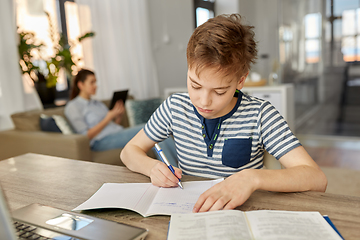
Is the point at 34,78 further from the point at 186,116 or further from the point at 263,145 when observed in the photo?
the point at 263,145

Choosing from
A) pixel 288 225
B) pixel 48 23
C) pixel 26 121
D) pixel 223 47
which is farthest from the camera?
pixel 48 23

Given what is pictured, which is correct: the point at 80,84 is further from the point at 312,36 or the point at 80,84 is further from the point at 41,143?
the point at 312,36

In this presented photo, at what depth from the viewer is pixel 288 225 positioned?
0.59 metres

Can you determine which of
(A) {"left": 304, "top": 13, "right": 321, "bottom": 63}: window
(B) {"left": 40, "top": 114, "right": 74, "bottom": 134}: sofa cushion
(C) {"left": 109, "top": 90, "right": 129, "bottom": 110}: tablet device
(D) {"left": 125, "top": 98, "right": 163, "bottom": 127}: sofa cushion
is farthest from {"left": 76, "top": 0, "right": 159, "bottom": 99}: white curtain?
(A) {"left": 304, "top": 13, "right": 321, "bottom": 63}: window

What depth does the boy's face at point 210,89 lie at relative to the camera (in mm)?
841

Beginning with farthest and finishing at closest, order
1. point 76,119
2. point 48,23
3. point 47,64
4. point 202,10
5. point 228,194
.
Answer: point 202,10 → point 48,23 → point 47,64 → point 76,119 → point 228,194

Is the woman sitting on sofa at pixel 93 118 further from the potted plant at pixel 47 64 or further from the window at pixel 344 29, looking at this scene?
the window at pixel 344 29

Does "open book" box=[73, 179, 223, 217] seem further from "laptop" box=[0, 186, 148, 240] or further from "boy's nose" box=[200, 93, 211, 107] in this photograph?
"boy's nose" box=[200, 93, 211, 107]

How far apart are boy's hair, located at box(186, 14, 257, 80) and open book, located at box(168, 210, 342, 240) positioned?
0.38 meters

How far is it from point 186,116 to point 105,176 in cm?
34

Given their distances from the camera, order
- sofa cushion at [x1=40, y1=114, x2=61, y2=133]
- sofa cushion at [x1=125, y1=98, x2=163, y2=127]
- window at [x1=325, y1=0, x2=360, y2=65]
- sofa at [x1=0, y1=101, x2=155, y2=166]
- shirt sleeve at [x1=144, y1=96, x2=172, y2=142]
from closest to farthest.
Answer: shirt sleeve at [x1=144, y1=96, x2=172, y2=142] < sofa at [x1=0, y1=101, x2=155, y2=166] < sofa cushion at [x1=40, y1=114, x2=61, y2=133] < sofa cushion at [x1=125, y1=98, x2=163, y2=127] < window at [x1=325, y1=0, x2=360, y2=65]

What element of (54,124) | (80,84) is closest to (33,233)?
(54,124)

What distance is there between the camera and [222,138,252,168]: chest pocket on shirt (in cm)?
100

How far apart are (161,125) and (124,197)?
398mm
